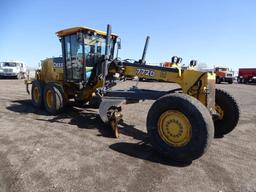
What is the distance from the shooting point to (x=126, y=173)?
173 inches

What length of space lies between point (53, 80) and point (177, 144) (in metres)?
6.21

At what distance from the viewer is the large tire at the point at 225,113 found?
20.7 ft

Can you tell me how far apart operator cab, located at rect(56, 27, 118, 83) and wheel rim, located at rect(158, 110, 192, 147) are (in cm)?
352

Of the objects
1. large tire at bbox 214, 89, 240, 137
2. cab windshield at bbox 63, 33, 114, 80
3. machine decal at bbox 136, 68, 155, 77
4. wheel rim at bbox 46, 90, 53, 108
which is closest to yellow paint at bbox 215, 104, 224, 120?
large tire at bbox 214, 89, 240, 137

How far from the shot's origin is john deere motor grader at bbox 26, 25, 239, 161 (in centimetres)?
480

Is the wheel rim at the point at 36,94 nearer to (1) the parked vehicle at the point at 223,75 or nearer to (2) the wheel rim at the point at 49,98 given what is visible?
(2) the wheel rim at the point at 49,98

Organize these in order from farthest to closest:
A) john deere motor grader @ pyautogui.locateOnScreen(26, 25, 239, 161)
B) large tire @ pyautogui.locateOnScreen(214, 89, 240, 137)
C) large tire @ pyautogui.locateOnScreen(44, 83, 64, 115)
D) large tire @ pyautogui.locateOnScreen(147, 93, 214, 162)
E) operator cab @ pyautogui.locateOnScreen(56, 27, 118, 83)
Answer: large tire @ pyautogui.locateOnScreen(44, 83, 64, 115), operator cab @ pyautogui.locateOnScreen(56, 27, 118, 83), large tire @ pyautogui.locateOnScreen(214, 89, 240, 137), john deere motor grader @ pyautogui.locateOnScreen(26, 25, 239, 161), large tire @ pyautogui.locateOnScreen(147, 93, 214, 162)

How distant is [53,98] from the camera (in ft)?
28.5

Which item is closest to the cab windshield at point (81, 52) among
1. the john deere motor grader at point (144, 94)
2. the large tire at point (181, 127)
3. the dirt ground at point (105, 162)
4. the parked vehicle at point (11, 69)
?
the john deere motor grader at point (144, 94)

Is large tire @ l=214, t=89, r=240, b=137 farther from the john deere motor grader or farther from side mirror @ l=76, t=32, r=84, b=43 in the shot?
side mirror @ l=76, t=32, r=84, b=43

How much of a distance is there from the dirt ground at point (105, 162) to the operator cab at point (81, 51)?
1923mm

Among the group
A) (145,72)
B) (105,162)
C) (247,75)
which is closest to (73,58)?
(145,72)

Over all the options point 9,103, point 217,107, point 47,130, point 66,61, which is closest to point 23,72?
point 9,103

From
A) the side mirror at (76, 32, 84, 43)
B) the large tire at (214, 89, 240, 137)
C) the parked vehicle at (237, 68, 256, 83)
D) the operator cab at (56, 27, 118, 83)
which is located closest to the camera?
the large tire at (214, 89, 240, 137)
